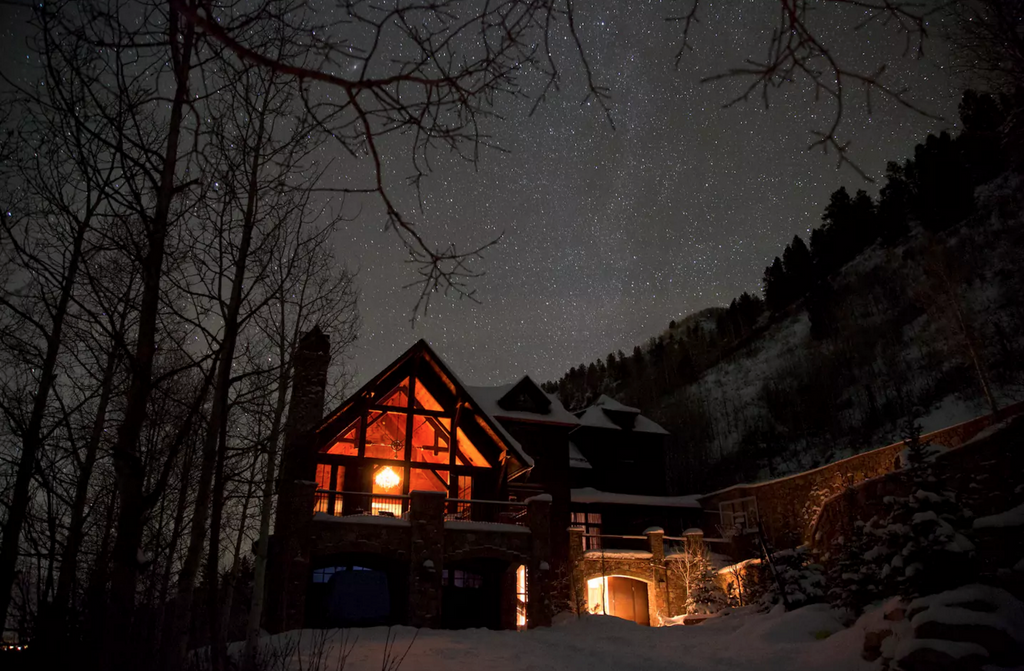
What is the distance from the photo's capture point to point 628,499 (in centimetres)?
3089

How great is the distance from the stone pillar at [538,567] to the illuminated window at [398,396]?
5821 mm

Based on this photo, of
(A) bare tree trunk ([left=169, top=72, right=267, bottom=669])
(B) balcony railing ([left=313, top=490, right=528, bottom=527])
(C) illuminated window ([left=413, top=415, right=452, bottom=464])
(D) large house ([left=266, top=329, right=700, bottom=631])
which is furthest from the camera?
(C) illuminated window ([left=413, top=415, right=452, bottom=464])

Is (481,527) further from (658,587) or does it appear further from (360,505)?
(658,587)

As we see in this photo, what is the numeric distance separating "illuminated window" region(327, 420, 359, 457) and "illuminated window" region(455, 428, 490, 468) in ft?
12.1

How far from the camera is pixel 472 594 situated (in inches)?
778

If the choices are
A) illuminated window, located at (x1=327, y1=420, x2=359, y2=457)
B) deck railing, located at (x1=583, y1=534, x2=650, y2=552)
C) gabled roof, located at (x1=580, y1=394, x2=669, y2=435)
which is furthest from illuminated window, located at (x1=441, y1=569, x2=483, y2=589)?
gabled roof, located at (x1=580, y1=394, x2=669, y2=435)

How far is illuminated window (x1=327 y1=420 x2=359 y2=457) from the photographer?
21141 mm

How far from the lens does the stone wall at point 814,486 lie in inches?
703

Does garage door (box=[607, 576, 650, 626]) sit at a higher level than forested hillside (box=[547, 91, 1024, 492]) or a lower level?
lower

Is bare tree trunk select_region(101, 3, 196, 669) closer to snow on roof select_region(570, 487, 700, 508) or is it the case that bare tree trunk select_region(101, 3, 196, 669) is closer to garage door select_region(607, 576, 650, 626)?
garage door select_region(607, 576, 650, 626)

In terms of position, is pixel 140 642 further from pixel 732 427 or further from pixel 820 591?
pixel 732 427

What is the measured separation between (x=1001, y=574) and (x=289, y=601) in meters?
15.1

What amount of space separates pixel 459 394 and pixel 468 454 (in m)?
2.78

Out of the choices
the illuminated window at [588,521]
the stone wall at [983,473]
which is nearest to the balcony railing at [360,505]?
the illuminated window at [588,521]
